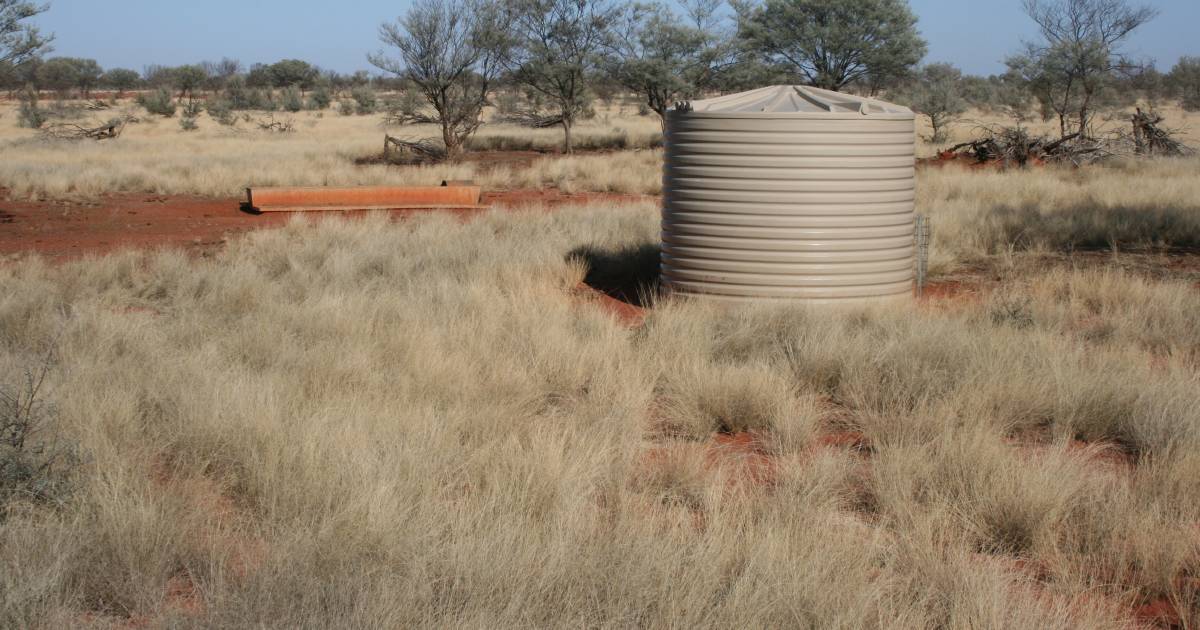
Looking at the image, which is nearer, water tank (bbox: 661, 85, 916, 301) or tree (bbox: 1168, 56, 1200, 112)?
water tank (bbox: 661, 85, 916, 301)

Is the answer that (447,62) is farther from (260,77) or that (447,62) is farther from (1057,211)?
(260,77)

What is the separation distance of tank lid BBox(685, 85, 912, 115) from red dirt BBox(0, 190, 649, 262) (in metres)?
6.53

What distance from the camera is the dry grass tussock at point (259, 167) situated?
19.2m

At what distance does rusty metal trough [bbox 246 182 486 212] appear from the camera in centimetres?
1620

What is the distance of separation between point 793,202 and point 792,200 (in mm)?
18

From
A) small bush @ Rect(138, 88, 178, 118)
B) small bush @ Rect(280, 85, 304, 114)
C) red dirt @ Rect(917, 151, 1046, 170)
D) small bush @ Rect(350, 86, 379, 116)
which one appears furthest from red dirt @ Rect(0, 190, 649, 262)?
small bush @ Rect(280, 85, 304, 114)

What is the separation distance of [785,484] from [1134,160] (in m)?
19.1

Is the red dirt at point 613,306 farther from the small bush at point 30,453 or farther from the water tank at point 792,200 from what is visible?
the small bush at point 30,453

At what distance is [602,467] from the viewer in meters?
4.58

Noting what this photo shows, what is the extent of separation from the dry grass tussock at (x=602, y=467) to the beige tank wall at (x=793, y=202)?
1.16 ft

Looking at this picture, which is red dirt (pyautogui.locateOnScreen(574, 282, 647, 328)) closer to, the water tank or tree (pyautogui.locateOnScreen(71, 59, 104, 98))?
the water tank

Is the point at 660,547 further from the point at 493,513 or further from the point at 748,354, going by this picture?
the point at 748,354

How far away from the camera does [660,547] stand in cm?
366

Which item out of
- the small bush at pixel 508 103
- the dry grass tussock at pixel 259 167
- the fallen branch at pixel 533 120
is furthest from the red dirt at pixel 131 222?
the small bush at pixel 508 103
